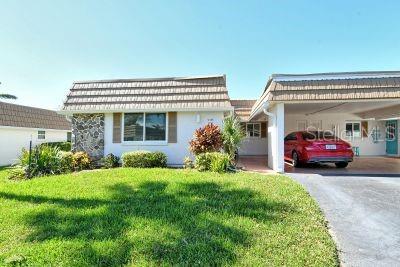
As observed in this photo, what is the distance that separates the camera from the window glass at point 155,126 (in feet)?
41.2

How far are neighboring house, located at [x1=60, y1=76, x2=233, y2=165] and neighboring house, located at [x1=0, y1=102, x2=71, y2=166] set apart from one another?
24.3 ft

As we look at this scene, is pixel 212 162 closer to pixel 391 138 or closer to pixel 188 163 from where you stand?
pixel 188 163

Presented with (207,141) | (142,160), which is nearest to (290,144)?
(207,141)

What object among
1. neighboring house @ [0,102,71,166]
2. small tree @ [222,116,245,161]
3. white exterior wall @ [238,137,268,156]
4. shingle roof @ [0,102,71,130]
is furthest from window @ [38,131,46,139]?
small tree @ [222,116,245,161]

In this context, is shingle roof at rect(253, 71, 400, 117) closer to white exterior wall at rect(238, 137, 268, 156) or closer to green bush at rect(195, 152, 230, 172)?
green bush at rect(195, 152, 230, 172)

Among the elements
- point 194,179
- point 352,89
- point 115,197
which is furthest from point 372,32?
point 115,197

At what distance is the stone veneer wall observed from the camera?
1282cm

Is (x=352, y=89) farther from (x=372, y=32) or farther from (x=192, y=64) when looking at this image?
(x=192, y=64)

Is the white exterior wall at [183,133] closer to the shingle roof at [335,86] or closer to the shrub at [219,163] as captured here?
the shrub at [219,163]

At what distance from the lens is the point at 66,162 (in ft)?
36.4

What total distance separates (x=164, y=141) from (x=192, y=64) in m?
6.40

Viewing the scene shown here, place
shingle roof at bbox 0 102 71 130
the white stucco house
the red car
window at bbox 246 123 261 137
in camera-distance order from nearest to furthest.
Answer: the red car → the white stucco house → shingle roof at bbox 0 102 71 130 → window at bbox 246 123 261 137

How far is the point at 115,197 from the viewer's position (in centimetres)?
645

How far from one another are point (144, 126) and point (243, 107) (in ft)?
37.3
